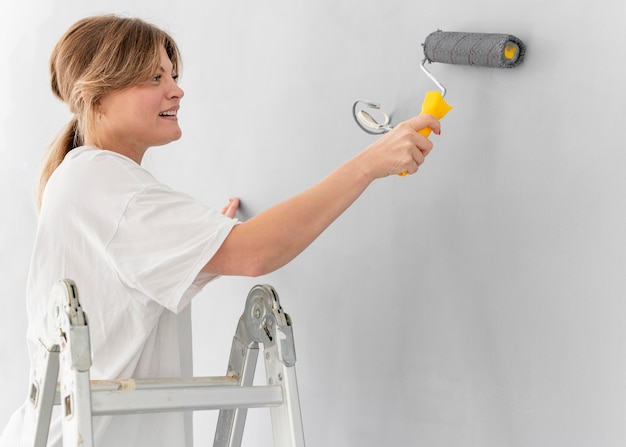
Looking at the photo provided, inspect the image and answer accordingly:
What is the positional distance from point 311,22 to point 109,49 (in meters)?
0.41

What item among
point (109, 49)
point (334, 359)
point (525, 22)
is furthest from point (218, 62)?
point (525, 22)

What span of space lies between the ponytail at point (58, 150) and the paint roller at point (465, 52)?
0.58 m

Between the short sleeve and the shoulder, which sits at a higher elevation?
the shoulder

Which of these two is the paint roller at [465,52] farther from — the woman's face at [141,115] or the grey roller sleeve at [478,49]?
the woman's face at [141,115]

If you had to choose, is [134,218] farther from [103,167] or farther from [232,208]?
[232,208]

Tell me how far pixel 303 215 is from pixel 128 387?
1.04 ft

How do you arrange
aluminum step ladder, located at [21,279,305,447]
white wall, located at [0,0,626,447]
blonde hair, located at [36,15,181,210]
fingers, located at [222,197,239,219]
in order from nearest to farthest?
aluminum step ladder, located at [21,279,305,447] < white wall, located at [0,0,626,447] < blonde hair, located at [36,15,181,210] < fingers, located at [222,197,239,219]

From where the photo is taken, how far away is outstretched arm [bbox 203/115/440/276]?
118 centimetres

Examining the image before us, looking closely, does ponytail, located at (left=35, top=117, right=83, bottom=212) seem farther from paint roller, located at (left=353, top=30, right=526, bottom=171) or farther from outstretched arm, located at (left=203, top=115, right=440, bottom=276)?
paint roller, located at (left=353, top=30, right=526, bottom=171)

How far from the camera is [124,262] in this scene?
1.22 metres

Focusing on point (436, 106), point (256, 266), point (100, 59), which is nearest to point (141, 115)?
point (100, 59)

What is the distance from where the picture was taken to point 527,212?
124 centimetres

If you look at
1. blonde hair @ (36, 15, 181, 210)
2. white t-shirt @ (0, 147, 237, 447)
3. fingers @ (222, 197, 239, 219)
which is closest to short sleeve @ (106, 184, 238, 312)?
white t-shirt @ (0, 147, 237, 447)

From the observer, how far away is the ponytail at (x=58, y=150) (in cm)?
149
